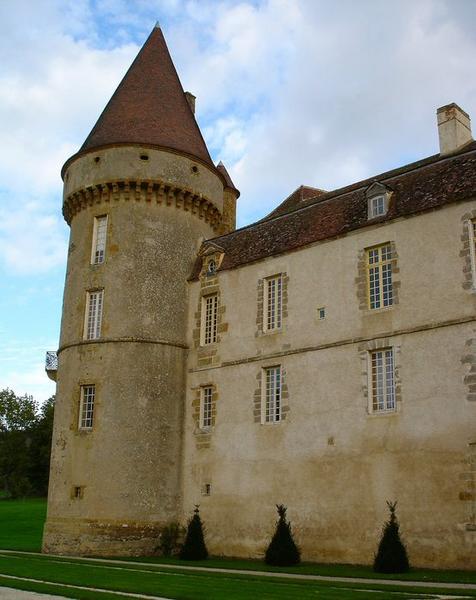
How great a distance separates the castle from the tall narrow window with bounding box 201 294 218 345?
10 centimetres

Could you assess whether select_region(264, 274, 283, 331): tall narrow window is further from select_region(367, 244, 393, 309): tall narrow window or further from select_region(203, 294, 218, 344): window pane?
select_region(367, 244, 393, 309): tall narrow window

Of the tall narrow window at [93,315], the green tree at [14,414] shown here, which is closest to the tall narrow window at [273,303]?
the tall narrow window at [93,315]

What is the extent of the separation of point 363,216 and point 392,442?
6277mm

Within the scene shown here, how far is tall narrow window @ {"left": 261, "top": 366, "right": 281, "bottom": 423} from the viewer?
→ 20625mm

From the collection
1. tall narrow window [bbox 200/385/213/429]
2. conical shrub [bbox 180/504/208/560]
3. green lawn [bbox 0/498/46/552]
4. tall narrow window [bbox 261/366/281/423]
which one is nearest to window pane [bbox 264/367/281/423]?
tall narrow window [bbox 261/366/281/423]

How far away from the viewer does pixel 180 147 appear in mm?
24891

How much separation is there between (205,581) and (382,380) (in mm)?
7407

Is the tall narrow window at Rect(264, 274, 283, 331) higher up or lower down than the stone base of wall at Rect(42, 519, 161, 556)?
higher up

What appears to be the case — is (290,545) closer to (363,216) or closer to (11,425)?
(363,216)

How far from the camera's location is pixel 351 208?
20609 millimetres

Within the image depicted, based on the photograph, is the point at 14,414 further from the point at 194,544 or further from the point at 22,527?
the point at 194,544

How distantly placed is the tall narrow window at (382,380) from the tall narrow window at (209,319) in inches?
248

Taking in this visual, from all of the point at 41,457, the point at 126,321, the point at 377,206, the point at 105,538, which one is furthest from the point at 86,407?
the point at 41,457

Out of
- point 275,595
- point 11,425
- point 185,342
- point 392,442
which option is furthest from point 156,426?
point 11,425
